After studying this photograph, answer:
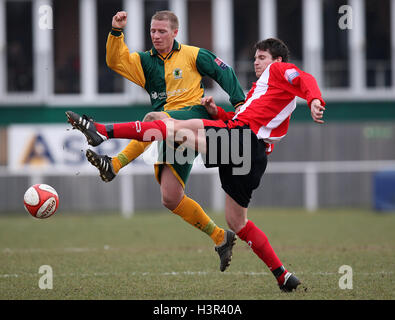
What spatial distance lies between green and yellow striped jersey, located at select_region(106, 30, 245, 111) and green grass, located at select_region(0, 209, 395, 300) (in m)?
1.69

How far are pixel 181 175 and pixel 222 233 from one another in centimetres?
67

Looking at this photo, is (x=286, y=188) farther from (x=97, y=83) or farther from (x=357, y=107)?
(x=97, y=83)

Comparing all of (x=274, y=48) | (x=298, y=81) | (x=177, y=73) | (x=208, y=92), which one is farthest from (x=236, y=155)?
(x=208, y=92)

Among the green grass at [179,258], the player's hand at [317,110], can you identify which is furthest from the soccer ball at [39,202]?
the player's hand at [317,110]

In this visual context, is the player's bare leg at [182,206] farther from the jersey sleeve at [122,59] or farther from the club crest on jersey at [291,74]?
the club crest on jersey at [291,74]

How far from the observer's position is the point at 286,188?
16.0m

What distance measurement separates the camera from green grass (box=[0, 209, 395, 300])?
6.20 metres

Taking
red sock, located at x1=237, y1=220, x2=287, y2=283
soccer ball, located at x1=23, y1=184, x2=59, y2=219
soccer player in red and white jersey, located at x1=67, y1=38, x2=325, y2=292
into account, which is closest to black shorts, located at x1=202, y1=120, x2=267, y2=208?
soccer player in red and white jersey, located at x1=67, y1=38, x2=325, y2=292

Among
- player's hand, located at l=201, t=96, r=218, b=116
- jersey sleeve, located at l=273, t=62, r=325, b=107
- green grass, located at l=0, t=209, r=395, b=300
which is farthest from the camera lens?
player's hand, located at l=201, t=96, r=218, b=116

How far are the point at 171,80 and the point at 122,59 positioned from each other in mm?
498

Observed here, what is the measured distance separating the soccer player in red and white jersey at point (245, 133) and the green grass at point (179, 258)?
54 centimetres

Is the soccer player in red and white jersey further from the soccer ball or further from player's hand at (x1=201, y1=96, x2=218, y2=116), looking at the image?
the soccer ball

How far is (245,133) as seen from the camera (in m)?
6.20
